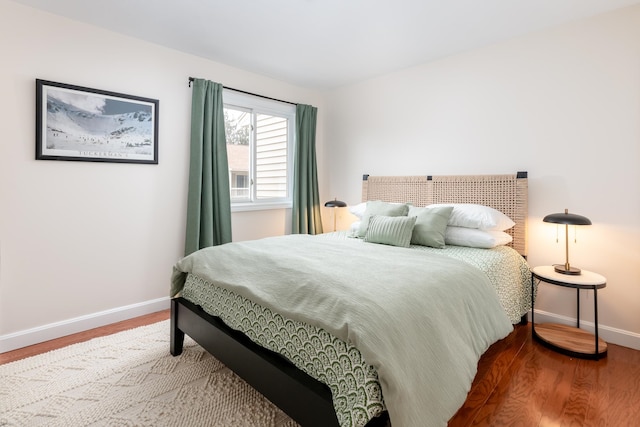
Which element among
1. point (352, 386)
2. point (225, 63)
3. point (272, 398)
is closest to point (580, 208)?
point (352, 386)

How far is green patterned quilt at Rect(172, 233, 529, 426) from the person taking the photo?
111 centimetres

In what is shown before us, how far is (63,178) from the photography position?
2510 millimetres

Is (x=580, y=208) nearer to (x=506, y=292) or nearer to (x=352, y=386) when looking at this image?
(x=506, y=292)

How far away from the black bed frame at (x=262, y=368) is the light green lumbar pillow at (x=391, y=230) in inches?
53.7

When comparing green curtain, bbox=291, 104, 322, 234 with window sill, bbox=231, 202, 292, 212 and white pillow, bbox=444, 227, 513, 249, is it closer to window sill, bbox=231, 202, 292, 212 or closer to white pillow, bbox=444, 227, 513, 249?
window sill, bbox=231, 202, 292, 212

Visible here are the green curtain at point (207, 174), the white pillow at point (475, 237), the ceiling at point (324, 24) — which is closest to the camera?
the ceiling at point (324, 24)

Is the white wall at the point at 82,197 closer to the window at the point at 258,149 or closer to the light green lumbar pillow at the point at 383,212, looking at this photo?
the window at the point at 258,149

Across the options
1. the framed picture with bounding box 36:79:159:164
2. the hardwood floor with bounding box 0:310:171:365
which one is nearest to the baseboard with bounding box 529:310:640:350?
the hardwood floor with bounding box 0:310:171:365

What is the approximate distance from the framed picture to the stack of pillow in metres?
2.18

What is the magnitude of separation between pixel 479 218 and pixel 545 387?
123 centimetres

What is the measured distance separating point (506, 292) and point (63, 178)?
3432 mm

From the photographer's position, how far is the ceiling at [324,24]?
2299 mm

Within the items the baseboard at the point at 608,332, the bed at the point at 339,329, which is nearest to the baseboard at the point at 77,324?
the bed at the point at 339,329

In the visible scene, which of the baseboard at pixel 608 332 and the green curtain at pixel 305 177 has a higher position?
the green curtain at pixel 305 177
